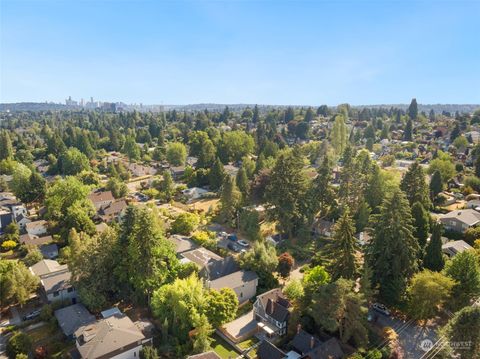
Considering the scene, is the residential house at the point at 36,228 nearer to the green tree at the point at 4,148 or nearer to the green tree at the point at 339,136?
the green tree at the point at 4,148

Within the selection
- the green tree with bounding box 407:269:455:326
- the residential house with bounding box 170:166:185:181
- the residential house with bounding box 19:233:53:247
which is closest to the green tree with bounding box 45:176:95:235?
the residential house with bounding box 19:233:53:247

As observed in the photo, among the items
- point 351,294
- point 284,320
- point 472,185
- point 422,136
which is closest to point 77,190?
point 284,320

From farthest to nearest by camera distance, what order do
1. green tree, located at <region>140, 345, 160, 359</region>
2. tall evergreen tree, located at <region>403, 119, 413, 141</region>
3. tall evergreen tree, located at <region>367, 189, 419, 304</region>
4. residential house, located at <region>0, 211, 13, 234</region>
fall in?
tall evergreen tree, located at <region>403, 119, 413, 141</region> < residential house, located at <region>0, 211, 13, 234</region> < tall evergreen tree, located at <region>367, 189, 419, 304</region> < green tree, located at <region>140, 345, 160, 359</region>

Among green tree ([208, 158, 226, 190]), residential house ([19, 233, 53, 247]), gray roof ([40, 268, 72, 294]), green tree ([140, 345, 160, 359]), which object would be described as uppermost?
green tree ([208, 158, 226, 190])

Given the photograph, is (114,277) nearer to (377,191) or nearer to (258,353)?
(258,353)

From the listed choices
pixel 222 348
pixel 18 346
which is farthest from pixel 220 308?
pixel 18 346

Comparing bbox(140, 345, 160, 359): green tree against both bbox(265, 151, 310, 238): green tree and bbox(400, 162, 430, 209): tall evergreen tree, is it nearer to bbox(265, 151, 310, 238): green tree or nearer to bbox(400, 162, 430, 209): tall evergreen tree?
bbox(265, 151, 310, 238): green tree

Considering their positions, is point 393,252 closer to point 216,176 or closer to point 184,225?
point 184,225
